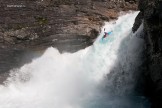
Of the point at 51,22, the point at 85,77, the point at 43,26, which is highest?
the point at 51,22

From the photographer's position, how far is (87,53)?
3022 centimetres

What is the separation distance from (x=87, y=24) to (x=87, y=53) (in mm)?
2889

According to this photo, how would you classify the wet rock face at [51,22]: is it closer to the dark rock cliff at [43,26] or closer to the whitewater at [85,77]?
the dark rock cliff at [43,26]

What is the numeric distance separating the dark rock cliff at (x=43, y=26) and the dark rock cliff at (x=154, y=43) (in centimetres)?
943

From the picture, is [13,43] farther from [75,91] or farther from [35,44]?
[75,91]

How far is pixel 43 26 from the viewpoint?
3095cm

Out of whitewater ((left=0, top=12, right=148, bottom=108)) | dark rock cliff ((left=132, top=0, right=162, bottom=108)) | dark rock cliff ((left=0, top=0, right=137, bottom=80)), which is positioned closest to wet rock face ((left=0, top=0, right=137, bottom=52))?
dark rock cliff ((left=0, top=0, right=137, bottom=80))

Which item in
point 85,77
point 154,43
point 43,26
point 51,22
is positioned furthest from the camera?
point 51,22

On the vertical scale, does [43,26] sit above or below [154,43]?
above

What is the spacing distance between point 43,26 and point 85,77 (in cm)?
629

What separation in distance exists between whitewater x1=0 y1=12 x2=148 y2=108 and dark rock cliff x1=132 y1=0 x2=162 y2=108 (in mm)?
1438

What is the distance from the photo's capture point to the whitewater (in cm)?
2425

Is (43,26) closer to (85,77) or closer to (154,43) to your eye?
(85,77)

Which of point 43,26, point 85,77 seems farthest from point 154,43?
point 43,26
